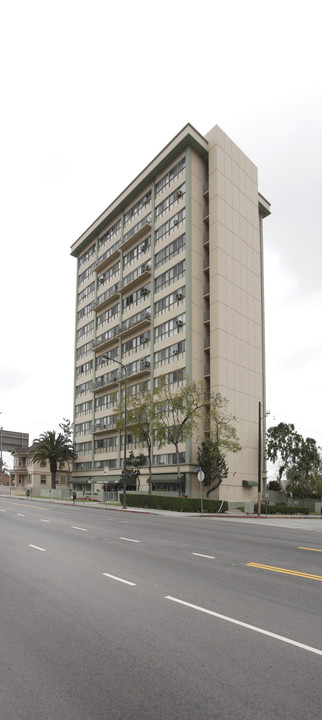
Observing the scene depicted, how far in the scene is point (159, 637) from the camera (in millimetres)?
6094

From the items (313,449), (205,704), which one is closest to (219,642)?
(205,704)

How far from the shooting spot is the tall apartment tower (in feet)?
159

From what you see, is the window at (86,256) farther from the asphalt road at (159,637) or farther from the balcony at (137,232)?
the asphalt road at (159,637)

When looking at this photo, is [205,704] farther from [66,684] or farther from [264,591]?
[264,591]

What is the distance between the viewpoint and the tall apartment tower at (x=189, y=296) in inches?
1908

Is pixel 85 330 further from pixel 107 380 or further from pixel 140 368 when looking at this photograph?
pixel 140 368

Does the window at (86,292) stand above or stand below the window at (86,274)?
below

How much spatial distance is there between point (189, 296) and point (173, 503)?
20.4m

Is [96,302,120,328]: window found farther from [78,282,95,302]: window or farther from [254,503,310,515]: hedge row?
[254,503,310,515]: hedge row

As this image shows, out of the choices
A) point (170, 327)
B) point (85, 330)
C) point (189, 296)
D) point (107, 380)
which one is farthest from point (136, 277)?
point (85, 330)

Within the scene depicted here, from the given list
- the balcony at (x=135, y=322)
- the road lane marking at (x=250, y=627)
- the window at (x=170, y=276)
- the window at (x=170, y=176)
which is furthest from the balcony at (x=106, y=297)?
the road lane marking at (x=250, y=627)

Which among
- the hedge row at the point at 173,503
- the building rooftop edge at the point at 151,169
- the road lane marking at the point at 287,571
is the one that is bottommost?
the hedge row at the point at 173,503

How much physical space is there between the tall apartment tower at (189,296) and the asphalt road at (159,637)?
115ft

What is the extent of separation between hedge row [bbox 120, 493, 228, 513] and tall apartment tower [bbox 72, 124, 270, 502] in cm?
664
